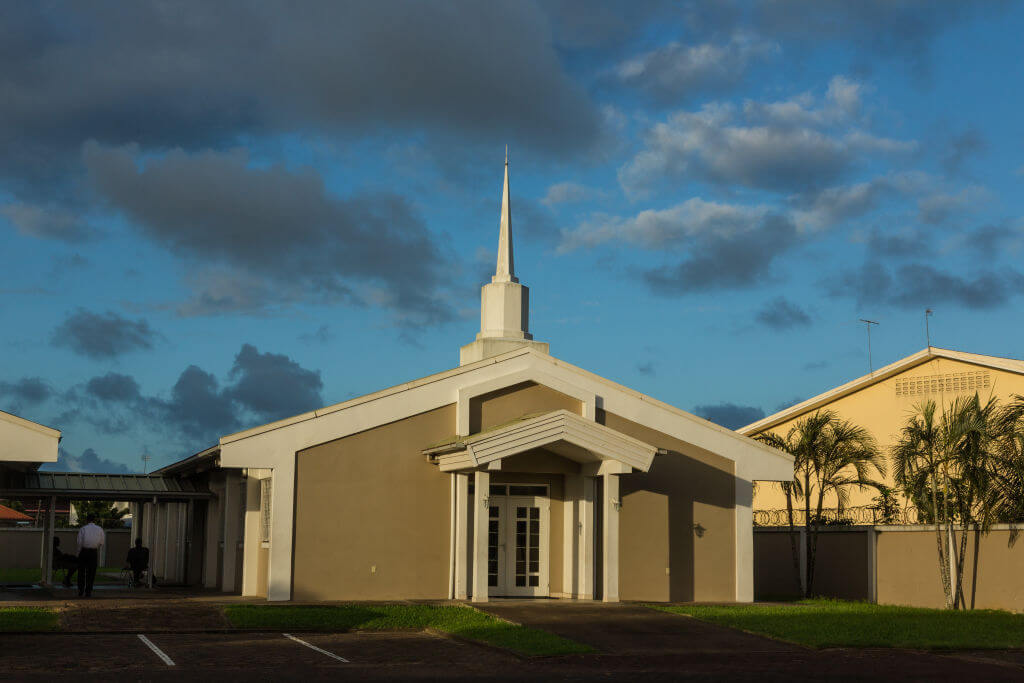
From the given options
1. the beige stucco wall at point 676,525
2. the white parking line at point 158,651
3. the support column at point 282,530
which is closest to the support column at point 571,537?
the beige stucco wall at point 676,525

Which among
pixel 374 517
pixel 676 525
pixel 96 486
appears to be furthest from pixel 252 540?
pixel 676 525

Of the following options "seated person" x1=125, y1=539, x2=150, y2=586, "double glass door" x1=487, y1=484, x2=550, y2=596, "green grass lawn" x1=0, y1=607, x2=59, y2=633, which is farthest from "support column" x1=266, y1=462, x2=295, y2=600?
"seated person" x1=125, y1=539, x2=150, y2=586

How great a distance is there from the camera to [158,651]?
17047mm

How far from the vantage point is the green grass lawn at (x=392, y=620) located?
18.8m

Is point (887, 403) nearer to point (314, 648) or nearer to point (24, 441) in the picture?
point (314, 648)

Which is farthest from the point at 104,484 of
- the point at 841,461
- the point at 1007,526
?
the point at 1007,526

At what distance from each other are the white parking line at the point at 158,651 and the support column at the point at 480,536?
6.93 metres

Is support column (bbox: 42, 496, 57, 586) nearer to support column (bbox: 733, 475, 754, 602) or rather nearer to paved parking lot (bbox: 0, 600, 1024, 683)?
paved parking lot (bbox: 0, 600, 1024, 683)

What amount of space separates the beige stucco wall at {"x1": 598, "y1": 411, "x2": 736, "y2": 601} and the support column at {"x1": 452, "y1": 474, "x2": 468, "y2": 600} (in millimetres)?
3592

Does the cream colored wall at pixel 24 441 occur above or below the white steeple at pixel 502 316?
below

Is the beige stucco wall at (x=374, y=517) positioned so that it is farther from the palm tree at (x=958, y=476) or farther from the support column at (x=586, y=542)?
the palm tree at (x=958, y=476)

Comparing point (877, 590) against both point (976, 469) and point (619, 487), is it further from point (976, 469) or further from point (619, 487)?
point (619, 487)

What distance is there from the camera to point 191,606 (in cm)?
2158

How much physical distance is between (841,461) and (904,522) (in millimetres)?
2166
